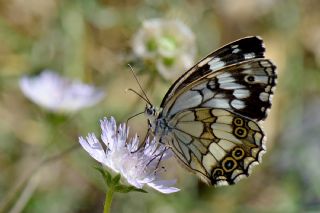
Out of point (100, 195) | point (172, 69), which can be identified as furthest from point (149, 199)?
point (172, 69)

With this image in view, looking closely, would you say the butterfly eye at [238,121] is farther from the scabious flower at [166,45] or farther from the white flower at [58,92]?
the white flower at [58,92]

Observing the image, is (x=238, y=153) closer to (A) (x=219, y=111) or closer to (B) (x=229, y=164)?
(B) (x=229, y=164)

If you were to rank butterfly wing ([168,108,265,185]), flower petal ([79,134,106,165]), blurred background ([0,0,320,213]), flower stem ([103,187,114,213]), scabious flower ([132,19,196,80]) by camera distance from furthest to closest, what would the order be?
blurred background ([0,0,320,213]) < scabious flower ([132,19,196,80]) < butterfly wing ([168,108,265,185]) < flower petal ([79,134,106,165]) < flower stem ([103,187,114,213])

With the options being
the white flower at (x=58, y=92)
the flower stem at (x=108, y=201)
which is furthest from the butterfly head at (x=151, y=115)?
the white flower at (x=58, y=92)

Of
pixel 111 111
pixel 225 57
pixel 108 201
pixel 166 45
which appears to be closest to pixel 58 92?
pixel 111 111

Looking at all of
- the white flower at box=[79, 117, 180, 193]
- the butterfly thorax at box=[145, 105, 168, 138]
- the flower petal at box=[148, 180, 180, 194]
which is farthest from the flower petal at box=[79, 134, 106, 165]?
the butterfly thorax at box=[145, 105, 168, 138]

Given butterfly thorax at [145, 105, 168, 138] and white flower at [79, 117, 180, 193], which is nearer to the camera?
white flower at [79, 117, 180, 193]

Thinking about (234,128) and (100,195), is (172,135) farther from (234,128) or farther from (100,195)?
(100,195)

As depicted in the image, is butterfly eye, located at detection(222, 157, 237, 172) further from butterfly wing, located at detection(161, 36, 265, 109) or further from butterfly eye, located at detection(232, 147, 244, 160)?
butterfly wing, located at detection(161, 36, 265, 109)
